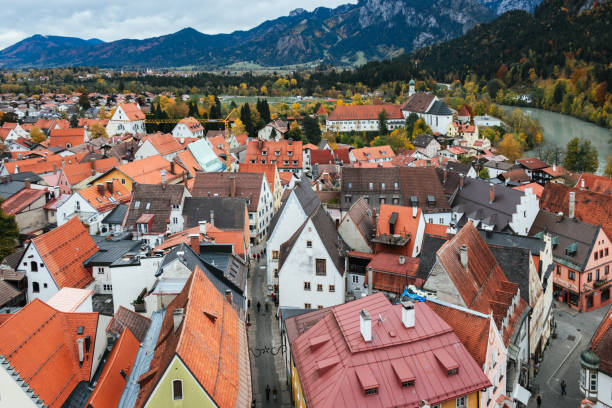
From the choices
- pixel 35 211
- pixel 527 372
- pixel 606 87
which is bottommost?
pixel 527 372

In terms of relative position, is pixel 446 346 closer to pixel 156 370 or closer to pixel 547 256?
Result: pixel 156 370

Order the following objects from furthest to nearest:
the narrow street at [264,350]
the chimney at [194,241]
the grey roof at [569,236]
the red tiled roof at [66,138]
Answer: the red tiled roof at [66,138] < the grey roof at [569,236] < the chimney at [194,241] < the narrow street at [264,350]

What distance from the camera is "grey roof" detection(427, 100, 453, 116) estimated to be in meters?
128

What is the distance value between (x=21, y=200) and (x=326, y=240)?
139 ft

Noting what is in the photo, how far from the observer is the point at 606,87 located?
15412 centimetres

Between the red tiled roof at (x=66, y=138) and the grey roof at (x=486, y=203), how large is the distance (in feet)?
272

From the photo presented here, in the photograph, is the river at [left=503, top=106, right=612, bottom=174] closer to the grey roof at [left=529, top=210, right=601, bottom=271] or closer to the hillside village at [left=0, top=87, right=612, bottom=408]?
the hillside village at [left=0, top=87, right=612, bottom=408]

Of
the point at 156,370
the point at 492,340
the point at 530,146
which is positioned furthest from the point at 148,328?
the point at 530,146

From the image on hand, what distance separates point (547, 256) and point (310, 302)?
19058 millimetres

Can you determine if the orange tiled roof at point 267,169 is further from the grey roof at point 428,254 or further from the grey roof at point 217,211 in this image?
the grey roof at point 428,254

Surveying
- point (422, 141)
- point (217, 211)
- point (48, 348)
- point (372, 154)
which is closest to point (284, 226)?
point (217, 211)

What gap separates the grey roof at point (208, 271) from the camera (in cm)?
3131

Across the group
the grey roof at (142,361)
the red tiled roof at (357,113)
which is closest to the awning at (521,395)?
the grey roof at (142,361)

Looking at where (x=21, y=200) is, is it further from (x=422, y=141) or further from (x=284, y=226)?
(x=422, y=141)
